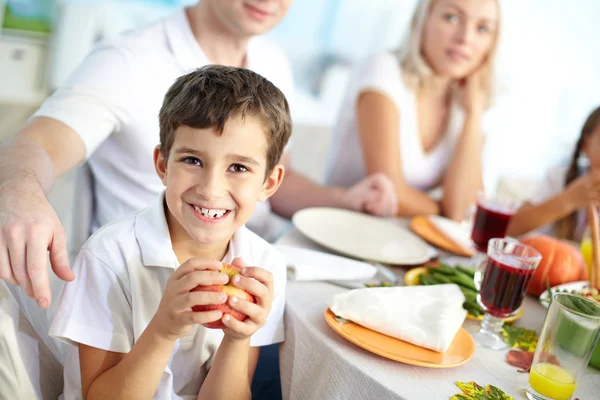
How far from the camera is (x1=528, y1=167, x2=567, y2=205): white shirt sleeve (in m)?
2.67

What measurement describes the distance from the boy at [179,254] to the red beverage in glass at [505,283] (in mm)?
507

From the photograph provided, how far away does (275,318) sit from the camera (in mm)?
1252

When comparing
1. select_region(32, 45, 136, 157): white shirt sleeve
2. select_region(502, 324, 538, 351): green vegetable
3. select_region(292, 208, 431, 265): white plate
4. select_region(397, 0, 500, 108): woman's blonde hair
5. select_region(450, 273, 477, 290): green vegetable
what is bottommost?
select_region(292, 208, 431, 265): white plate

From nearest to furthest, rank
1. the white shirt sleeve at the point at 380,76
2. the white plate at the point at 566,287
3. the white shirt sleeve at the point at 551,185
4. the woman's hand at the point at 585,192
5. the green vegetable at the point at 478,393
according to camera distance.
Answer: the green vegetable at the point at 478,393 → the white plate at the point at 566,287 → the woman's hand at the point at 585,192 → the white shirt sleeve at the point at 380,76 → the white shirt sleeve at the point at 551,185

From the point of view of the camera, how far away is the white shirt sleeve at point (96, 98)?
1.46 meters

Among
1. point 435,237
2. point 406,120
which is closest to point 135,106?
point 435,237

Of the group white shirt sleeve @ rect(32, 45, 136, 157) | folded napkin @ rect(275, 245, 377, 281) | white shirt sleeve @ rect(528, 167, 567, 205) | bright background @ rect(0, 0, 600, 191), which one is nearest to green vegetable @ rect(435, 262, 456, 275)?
folded napkin @ rect(275, 245, 377, 281)

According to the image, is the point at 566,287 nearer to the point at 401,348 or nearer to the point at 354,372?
the point at 401,348

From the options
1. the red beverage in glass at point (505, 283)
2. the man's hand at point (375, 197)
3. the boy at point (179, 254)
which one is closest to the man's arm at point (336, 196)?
the man's hand at point (375, 197)

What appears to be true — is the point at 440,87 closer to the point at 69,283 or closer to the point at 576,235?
the point at 576,235

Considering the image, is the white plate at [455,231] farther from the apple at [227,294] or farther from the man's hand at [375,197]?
the apple at [227,294]

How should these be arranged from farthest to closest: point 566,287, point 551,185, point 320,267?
point 551,185, point 566,287, point 320,267

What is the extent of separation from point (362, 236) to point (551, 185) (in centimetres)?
137

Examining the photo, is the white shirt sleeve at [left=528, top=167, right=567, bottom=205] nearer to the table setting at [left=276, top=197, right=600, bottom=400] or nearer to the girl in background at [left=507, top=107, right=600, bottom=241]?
the girl in background at [left=507, top=107, right=600, bottom=241]
